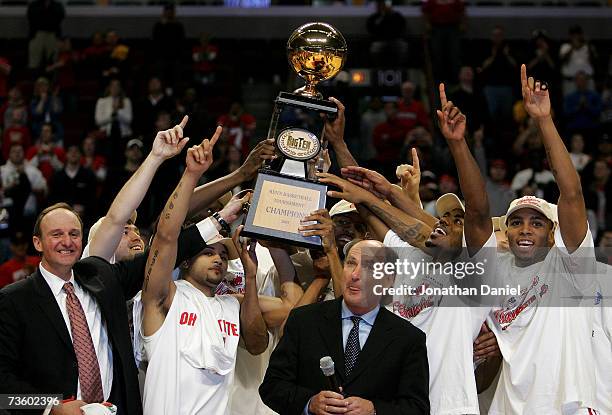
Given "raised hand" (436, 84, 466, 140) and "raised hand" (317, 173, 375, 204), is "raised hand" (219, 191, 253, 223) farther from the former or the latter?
"raised hand" (436, 84, 466, 140)

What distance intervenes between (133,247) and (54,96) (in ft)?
29.3

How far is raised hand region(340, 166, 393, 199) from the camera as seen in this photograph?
6250mm

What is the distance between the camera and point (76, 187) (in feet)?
39.2

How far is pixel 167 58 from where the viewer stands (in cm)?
1678

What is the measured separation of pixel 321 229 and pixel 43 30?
1202 centimetres

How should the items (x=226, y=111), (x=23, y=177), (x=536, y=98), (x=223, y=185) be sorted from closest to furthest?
(x=536, y=98)
(x=223, y=185)
(x=23, y=177)
(x=226, y=111)

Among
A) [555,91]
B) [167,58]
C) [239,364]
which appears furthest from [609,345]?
[167,58]

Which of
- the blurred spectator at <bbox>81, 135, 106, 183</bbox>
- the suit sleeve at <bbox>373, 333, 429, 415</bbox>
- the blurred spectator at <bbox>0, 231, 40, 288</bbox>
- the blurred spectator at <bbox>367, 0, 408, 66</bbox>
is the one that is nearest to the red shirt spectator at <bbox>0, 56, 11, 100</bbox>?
the blurred spectator at <bbox>81, 135, 106, 183</bbox>

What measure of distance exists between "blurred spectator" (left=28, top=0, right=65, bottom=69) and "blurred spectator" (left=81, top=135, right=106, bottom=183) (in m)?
4.43

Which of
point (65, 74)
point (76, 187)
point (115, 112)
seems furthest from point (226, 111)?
point (76, 187)

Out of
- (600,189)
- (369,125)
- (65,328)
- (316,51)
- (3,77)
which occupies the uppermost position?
(3,77)

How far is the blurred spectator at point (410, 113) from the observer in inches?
535

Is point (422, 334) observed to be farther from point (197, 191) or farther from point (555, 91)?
point (555, 91)

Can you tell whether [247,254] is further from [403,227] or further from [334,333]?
[403,227]
